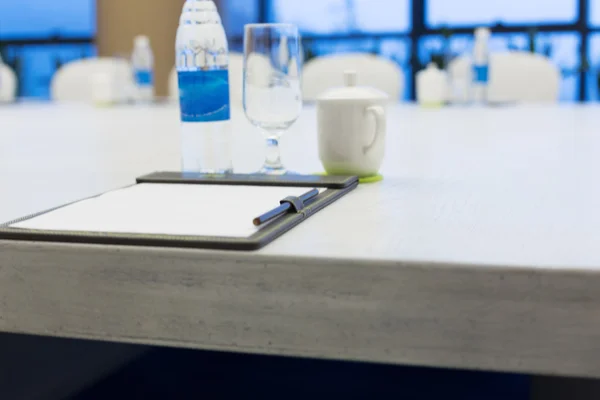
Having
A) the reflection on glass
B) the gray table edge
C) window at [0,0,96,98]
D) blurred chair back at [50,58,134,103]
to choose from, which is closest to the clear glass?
the gray table edge

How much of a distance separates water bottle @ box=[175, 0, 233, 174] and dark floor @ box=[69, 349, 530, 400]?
229 mm

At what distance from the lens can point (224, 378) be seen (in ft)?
3.07

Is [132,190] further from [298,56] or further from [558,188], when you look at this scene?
[558,188]

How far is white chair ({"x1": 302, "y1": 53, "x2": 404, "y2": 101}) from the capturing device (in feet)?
10.1

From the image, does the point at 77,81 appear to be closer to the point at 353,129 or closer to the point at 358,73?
the point at 358,73

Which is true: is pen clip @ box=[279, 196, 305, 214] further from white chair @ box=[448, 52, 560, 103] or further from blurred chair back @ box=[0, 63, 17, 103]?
blurred chair back @ box=[0, 63, 17, 103]

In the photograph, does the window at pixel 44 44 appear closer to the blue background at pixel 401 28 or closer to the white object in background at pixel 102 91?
the blue background at pixel 401 28

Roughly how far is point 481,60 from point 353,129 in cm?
154

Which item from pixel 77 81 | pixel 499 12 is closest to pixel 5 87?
pixel 77 81

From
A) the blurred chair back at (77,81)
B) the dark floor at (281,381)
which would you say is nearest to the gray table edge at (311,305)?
the dark floor at (281,381)

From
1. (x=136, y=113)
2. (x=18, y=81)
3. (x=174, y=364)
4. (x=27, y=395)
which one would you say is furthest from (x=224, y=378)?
(x=18, y=81)

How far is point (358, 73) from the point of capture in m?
3.08

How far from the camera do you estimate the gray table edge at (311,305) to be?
520 millimetres

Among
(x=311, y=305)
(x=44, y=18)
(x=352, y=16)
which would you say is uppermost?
(x=44, y=18)
